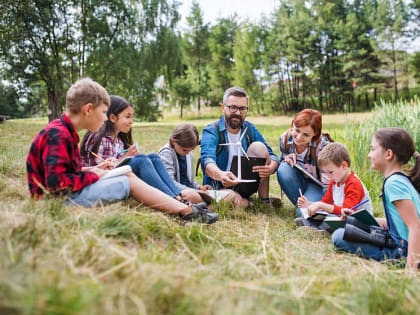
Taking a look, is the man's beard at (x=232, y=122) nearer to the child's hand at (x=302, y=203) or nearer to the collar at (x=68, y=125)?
the child's hand at (x=302, y=203)

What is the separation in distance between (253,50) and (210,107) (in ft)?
27.0

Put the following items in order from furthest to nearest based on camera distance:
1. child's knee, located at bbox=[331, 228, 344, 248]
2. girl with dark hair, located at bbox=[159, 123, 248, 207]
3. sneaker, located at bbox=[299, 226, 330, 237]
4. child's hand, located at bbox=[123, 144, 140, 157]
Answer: girl with dark hair, located at bbox=[159, 123, 248, 207], child's hand, located at bbox=[123, 144, 140, 157], sneaker, located at bbox=[299, 226, 330, 237], child's knee, located at bbox=[331, 228, 344, 248]

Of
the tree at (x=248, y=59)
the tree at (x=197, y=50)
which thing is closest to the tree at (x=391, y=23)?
the tree at (x=248, y=59)

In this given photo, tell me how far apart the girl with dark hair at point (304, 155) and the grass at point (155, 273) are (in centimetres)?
117

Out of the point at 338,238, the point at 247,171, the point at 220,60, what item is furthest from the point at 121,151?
the point at 220,60

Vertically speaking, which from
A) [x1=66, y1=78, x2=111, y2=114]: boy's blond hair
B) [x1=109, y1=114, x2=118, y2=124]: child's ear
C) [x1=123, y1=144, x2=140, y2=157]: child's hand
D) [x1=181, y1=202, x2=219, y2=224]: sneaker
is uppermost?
[x1=66, y1=78, x2=111, y2=114]: boy's blond hair

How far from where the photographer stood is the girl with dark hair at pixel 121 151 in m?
2.73

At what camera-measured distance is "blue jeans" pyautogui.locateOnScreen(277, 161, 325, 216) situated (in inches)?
137

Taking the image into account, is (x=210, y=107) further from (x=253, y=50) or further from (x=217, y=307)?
(x=217, y=307)

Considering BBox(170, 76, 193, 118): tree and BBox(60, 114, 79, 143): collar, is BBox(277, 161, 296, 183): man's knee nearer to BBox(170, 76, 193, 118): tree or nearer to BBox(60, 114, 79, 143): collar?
BBox(60, 114, 79, 143): collar

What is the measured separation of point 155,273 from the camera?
132 cm

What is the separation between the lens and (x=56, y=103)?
16.1 meters

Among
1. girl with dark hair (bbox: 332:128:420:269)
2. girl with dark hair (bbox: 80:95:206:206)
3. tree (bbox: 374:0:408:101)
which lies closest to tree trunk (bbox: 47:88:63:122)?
girl with dark hair (bbox: 80:95:206:206)

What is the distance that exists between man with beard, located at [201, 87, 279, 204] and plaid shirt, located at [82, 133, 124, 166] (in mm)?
885
